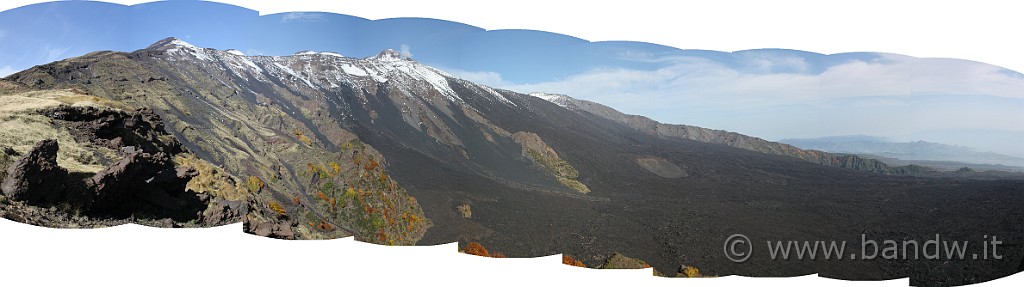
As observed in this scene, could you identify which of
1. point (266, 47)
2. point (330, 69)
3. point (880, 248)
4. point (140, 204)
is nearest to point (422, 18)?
point (266, 47)

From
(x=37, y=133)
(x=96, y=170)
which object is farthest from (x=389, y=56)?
(x=37, y=133)

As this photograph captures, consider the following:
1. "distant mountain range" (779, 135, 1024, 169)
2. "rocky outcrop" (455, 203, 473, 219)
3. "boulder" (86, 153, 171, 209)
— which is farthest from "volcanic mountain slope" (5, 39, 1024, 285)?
"boulder" (86, 153, 171, 209)

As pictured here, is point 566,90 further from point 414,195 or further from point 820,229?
point 820,229

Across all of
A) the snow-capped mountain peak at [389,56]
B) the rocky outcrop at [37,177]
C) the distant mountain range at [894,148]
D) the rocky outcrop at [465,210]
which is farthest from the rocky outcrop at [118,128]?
the distant mountain range at [894,148]

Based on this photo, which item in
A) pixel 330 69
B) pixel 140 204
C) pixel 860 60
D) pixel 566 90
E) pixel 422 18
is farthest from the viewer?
pixel 566 90

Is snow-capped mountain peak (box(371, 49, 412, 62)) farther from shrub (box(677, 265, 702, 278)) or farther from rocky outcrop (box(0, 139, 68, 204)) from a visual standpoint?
shrub (box(677, 265, 702, 278))

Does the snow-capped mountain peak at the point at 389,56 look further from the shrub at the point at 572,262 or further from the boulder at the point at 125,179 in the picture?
the shrub at the point at 572,262
